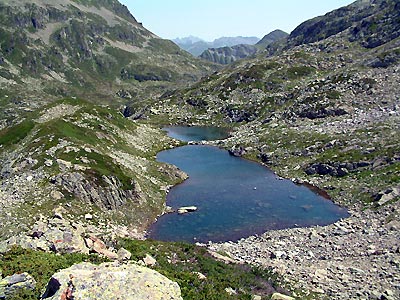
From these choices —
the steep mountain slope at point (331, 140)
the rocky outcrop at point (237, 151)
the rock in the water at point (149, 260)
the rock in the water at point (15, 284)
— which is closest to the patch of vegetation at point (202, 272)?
the rock in the water at point (149, 260)

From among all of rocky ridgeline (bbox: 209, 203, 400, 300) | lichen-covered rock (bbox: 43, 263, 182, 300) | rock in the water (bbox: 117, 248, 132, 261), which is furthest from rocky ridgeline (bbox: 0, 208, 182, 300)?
rocky ridgeline (bbox: 209, 203, 400, 300)

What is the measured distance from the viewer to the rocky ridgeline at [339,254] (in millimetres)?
38625

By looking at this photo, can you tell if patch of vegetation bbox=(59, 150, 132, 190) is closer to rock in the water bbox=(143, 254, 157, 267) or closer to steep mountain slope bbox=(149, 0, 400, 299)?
steep mountain slope bbox=(149, 0, 400, 299)

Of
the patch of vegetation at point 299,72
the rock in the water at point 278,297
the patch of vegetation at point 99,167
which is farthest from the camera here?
the patch of vegetation at point 299,72

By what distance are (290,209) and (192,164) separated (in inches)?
1463

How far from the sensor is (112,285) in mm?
19609

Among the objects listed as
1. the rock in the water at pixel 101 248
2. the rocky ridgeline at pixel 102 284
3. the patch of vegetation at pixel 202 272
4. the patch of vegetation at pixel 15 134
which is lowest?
the patch of vegetation at pixel 202 272

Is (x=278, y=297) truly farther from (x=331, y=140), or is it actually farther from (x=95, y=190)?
(x=331, y=140)

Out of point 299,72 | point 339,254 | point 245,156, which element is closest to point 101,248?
point 339,254

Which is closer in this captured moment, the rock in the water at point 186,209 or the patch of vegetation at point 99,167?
the patch of vegetation at point 99,167

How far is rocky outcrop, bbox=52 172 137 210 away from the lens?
5703cm

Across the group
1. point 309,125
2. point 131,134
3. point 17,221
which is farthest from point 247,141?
point 17,221

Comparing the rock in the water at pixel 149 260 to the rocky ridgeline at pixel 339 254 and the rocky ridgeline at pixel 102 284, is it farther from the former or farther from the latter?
the rocky ridgeline at pixel 339 254

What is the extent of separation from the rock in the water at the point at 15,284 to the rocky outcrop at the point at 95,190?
3416 centimetres
